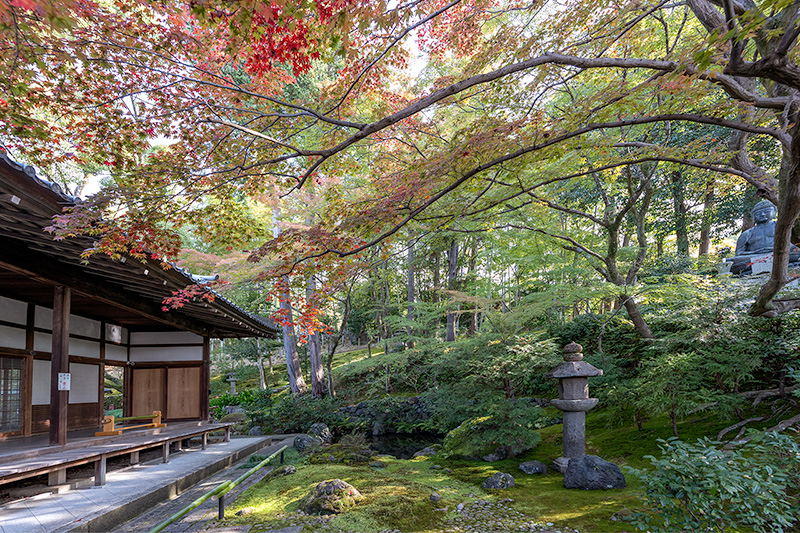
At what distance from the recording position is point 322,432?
1212cm

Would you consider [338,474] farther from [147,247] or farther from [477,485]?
[147,247]

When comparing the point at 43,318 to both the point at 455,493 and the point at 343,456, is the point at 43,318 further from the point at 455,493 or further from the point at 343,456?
the point at 455,493

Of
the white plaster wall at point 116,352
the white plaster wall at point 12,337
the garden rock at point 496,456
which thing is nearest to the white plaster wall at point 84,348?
the white plaster wall at point 116,352

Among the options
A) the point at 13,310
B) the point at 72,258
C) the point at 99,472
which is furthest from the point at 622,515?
the point at 13,310

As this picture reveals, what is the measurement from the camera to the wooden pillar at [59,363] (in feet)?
18.5

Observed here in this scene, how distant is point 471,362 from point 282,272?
462 centimetres

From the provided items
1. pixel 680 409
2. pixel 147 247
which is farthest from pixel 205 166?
pixel 680 409

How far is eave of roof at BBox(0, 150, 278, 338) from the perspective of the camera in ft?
11.5

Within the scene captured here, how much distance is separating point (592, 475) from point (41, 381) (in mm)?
9291

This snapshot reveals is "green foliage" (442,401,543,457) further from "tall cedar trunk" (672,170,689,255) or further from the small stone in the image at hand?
"tall cedar trunk" (672,170,689,255)

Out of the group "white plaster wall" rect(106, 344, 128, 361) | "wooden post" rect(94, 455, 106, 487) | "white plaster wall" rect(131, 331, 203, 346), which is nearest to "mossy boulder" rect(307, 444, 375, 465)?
"wooden post" rect(94, 455, 106, 487)

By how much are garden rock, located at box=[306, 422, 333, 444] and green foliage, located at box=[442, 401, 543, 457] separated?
5.08 metres

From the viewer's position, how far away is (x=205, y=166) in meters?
4.79

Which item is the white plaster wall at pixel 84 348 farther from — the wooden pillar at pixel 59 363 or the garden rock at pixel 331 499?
the garden rock at pixel 331 499
